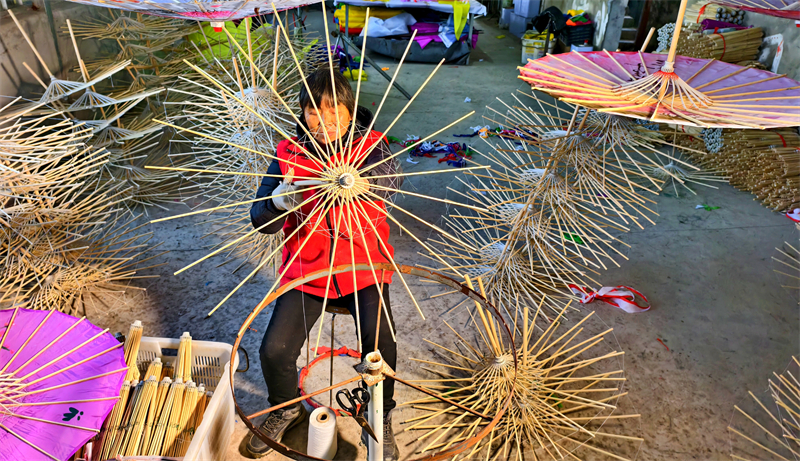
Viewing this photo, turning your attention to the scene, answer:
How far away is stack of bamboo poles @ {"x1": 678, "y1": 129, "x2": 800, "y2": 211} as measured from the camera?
2.94 m

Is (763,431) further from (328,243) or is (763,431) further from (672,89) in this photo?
(328,243)

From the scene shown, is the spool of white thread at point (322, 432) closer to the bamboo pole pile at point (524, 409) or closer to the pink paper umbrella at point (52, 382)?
the bamboo pole pile at point (524, 409)

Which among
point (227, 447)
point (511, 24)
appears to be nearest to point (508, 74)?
point (511, 24)

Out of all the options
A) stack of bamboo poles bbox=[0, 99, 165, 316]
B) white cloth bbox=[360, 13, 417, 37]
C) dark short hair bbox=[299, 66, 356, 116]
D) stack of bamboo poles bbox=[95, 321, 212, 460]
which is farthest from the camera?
white cloth bbox=[360, 13, 417, 37]

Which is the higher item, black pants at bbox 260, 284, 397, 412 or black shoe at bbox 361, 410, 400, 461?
black pants at bbox 260, 284, 397, 412

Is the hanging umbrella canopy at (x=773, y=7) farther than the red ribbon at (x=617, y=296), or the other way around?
the red ribbon at (x=617, y=296)

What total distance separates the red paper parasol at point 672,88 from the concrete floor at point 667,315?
38.1 inches

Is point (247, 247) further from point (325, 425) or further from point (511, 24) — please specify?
point (511, 24)

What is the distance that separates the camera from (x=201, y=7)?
5.28 ft

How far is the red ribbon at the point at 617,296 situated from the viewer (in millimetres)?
2201

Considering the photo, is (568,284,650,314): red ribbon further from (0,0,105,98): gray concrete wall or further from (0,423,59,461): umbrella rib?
(0,0,105,98): gray concrete wall

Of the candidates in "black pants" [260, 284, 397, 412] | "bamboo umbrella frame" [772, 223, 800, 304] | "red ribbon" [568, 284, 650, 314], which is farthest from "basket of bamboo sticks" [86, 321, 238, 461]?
"bamboo umbrella frame" [772, 223, 800, 304]

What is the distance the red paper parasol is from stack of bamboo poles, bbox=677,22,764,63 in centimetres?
200

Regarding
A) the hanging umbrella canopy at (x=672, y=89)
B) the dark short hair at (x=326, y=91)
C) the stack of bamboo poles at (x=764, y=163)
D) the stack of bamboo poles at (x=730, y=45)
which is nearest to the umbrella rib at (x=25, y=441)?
the dark short hair at (x=326, y=91)
